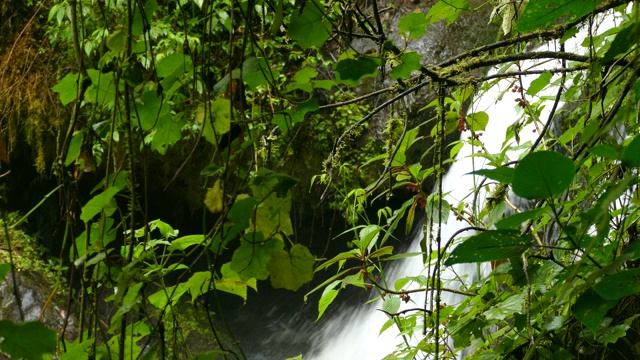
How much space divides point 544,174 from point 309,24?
0.97 feet

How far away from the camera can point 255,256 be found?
69 centimetres

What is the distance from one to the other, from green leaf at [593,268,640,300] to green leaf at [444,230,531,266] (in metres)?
0.09

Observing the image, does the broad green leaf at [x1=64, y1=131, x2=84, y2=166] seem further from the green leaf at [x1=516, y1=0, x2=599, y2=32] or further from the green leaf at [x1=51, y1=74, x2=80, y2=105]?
the green leaf at [x1=516, y1=0, x2=599, y2=32]

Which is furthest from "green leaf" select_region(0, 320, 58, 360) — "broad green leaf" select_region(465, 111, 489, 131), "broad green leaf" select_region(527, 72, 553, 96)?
"broad green leaf" select_region(465, 111, 489, 131)

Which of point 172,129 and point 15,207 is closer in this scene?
point 172,129

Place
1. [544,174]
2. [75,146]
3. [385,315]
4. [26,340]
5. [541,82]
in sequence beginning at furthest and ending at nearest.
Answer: [385,315] < [541,82] < [75,146] < [544,174] < [26,340]

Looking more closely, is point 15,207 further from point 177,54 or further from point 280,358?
point 177,54

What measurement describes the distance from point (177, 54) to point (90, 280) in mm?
284

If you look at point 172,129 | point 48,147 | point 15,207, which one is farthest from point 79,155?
point 15,207

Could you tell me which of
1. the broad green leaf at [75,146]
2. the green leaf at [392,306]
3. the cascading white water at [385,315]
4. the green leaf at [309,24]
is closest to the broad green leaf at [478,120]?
the green leaf at [392,306]

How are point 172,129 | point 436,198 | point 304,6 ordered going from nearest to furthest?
1. point 304,6
2. point 172,129
3. point 436,198

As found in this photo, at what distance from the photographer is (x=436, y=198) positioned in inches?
50.1

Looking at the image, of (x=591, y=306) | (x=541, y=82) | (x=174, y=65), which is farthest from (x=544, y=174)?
(x=541, y=82)

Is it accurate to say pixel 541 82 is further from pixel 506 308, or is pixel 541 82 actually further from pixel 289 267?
pixel 289 267
